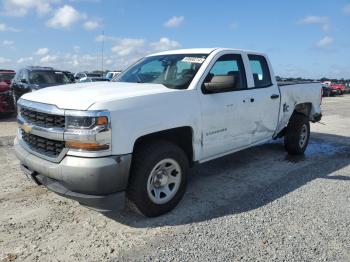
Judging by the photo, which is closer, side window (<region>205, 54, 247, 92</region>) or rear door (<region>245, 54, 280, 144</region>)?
side window (<region>205, 54, 247, 92</region>)

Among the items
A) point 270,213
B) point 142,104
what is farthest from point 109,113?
point 270,213

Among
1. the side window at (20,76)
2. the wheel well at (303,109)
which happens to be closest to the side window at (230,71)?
the wheel well at (303,109)

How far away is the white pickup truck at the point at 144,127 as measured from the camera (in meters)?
3.60

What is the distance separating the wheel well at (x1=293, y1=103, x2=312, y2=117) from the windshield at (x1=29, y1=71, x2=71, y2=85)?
8.45 m

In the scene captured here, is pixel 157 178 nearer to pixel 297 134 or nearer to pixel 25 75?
pixel 297 134

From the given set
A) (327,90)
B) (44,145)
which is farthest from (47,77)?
(327,90)

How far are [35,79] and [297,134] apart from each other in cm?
908

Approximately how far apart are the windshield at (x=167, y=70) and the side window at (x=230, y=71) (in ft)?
0.72

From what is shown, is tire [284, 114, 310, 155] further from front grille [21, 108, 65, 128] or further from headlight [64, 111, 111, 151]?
front grille [21, 108, 65, 128]

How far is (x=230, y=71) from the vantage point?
17.8 feet

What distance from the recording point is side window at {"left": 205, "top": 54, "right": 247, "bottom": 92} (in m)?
4.73

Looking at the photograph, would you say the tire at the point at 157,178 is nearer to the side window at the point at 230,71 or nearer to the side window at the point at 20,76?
the side window at the point at 230,71

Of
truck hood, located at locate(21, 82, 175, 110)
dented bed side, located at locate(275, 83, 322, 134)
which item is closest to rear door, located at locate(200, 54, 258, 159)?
truck hood, located at locate(21, 82, 175, 110)

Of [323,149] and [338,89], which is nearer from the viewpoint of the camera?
[323,149]
